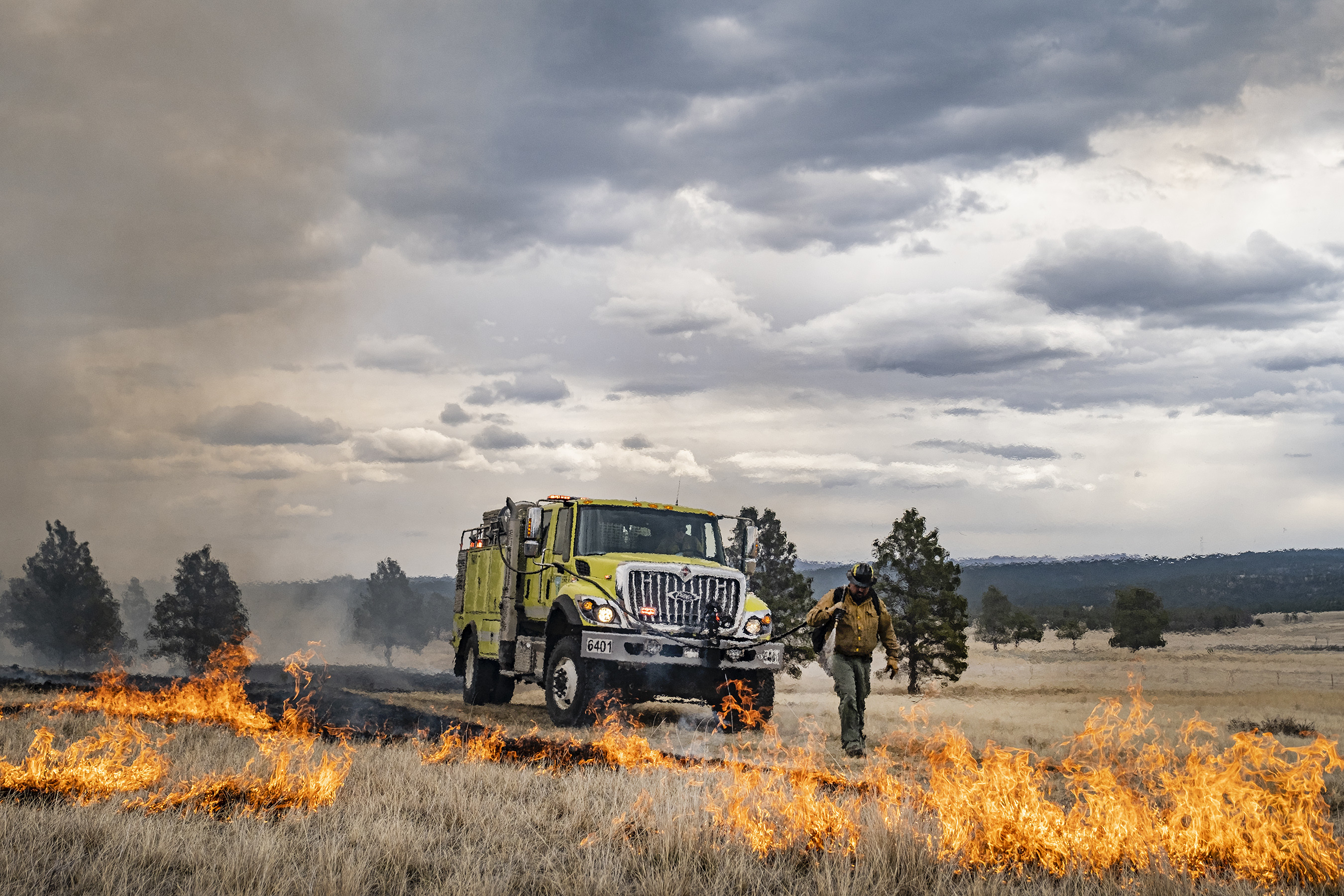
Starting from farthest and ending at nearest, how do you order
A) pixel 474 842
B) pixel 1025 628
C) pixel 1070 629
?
pixel 1070 629
pixel 1025 628
pixel 474 842

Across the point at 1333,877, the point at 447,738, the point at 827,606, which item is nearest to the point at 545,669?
the point at 447,738

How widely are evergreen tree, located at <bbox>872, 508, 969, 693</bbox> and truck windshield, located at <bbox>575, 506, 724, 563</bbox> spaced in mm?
22721

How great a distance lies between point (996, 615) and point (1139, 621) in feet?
46.8

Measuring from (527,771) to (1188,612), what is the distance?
4970 inches

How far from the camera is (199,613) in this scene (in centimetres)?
6544

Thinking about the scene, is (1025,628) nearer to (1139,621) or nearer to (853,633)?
(1139,621)

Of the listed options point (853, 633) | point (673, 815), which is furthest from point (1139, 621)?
point (673, 815)

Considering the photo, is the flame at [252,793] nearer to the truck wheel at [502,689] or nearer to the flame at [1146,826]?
the flame at [1146,826]

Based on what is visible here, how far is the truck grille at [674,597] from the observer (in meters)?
14.4

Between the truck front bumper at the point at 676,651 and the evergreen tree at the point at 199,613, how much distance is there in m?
55.3

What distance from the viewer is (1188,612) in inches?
4678

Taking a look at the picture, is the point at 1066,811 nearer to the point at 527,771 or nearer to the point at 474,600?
the point at 527,771

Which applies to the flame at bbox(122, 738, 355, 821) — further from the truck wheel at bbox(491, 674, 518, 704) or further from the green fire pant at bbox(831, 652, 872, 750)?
the truck wheel at bbox(491, 674, 518, 704)

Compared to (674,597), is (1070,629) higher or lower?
lower
